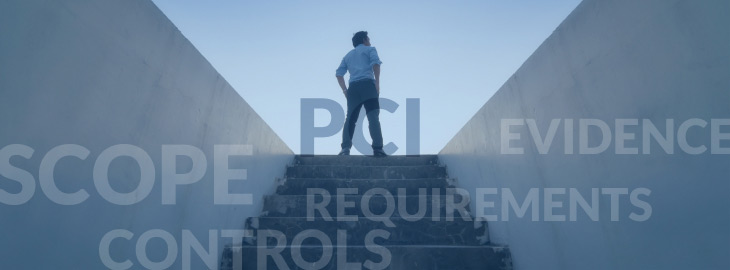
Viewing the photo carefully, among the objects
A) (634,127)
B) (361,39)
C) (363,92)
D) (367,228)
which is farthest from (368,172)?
(634,127)

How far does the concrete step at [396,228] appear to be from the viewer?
7.59 ft

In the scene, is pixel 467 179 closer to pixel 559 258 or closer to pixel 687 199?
pixel 559 258

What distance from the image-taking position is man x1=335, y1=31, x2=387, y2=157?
361 centimetres

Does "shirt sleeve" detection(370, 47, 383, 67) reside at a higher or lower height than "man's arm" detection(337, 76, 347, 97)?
higher

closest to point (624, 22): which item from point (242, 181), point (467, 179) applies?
point (467, 179)

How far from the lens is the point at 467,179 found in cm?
283

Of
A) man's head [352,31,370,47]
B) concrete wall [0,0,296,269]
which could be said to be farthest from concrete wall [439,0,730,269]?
man's head [352,31,370,47]

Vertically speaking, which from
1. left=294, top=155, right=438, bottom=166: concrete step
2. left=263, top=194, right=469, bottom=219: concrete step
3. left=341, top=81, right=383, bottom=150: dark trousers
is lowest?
left=263, top=194, right=469, bottom=219: concrete step

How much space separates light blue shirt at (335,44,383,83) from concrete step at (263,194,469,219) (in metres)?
1.34

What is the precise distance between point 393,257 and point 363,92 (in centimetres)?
189

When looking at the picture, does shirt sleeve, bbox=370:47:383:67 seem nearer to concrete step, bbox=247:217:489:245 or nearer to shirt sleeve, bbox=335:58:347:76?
shirt sleeve, bbox=335:58:347:76

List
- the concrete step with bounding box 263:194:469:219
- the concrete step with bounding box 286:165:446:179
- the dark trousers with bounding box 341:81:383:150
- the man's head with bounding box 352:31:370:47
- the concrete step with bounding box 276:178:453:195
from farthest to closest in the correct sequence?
the man's head with bounding box 352:31:370:47, the dark trousers with bounding box 341:81:383:150, the concrete step with bounding box 286:165:446:179, the concrete step with bounding box 276:178:453:195, the concrete step with bounding box 263:194:469:219

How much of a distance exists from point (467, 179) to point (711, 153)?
6.38 feet

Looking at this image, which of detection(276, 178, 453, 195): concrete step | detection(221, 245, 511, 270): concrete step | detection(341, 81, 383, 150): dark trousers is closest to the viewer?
detection(221, 245, 511, 270): concrete step
